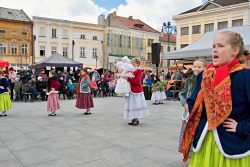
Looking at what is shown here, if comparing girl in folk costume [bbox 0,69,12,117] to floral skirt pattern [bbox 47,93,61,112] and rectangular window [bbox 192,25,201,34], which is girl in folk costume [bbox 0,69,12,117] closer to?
floral skirt pattern [bbox 47,93,61,112]

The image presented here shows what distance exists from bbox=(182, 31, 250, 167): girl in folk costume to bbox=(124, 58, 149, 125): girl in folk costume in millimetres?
5419

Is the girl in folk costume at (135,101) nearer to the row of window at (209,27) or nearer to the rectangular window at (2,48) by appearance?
the rectangular window at (2,48)

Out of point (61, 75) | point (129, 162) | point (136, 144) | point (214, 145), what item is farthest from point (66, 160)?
point (61, 75)

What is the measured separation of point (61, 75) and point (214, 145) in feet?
50.3

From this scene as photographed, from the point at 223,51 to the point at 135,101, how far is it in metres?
5.60

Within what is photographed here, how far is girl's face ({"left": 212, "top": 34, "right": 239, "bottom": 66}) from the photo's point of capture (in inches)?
79.6

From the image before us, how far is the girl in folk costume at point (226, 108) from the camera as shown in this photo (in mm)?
1971

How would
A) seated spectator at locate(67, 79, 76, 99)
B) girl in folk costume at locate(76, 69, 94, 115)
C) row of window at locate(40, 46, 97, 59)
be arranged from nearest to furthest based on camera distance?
girl in folk costume at locate(76, 69, 94, 115), seated spectator at locate(67, 79, 76, 99), row of window at locate(40, 46, 97, 59)

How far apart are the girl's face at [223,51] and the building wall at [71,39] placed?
39621 millimetres

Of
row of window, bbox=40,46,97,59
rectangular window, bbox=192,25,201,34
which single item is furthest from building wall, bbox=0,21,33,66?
rectangular window, bbox=192,25,201,34

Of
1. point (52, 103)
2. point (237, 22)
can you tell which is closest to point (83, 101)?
point (52, 103)

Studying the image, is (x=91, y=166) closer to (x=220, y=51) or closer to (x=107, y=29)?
(x=220, y=51)

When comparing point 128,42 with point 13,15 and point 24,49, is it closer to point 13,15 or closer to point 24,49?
point 24,49

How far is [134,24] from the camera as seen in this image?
52094 millimetres
